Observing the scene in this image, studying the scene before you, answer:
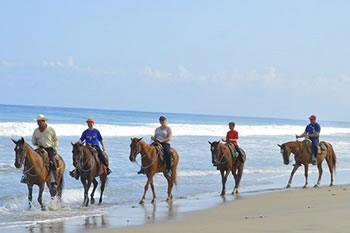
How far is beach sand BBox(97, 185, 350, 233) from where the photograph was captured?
9039 millimetres

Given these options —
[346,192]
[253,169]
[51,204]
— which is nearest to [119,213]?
[51,204]

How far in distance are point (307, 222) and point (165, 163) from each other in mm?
5843

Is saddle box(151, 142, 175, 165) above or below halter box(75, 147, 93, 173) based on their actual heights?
above

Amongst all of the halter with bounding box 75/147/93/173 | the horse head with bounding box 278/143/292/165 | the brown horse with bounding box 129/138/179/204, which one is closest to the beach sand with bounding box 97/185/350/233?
the brown horse with bounding box 129/138/179/204

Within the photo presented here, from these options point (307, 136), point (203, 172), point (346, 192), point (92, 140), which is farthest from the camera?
point (203, 172)

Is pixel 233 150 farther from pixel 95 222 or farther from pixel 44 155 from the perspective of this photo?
pixel 95 222

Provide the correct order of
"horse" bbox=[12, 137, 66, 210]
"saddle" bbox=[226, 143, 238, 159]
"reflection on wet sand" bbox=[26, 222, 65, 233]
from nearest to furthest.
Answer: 1. "reflection on wet sand" bbox=[26, 222, 65, 233]
2. "horse" bbox=[12, 137, 66, 210]
3. "saddle" bbox=[226, 143, 238, 159]

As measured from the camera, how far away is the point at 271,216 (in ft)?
34.9

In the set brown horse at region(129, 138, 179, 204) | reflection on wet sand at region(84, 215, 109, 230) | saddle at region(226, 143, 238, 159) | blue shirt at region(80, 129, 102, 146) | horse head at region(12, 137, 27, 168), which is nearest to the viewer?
reflection on wet sand at region(84, 215, 109, 230)

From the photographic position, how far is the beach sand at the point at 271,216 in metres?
9.04

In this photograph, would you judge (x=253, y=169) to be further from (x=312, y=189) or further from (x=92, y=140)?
(x=92, y=140)

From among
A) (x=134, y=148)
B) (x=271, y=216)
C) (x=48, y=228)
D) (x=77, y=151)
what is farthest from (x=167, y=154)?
(x=48, y=228)

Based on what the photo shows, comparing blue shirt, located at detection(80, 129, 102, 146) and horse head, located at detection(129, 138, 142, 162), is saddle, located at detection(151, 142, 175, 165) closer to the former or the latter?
horse head, located at detection(129, 138, 142, 162)

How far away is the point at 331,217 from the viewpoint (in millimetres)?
9836
